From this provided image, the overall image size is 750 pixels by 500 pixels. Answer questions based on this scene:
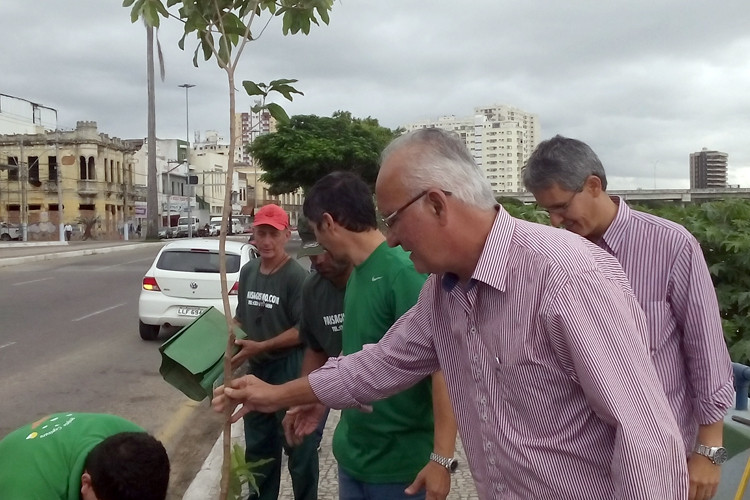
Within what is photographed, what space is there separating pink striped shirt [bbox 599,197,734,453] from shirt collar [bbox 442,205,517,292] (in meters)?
1.06

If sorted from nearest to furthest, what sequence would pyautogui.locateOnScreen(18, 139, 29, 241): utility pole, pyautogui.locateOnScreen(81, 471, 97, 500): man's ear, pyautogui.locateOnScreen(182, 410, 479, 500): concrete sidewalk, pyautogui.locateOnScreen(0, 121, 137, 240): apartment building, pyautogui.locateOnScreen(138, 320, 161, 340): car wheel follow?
pyautogui.locateOnScreen(81, 471, 97, 500): man's ear
pyautogui.locateOnScreen(182, 410, 479, 500): concrete sidewalk
pyautogui.locateOnScreen(138, 320, 161, 340): car wheel
pyautogui.locateOnScreen(18, 139, 29, 241): utility pole
pyautogui.locateOnScreen(0, 121, 137, 240): apartment building

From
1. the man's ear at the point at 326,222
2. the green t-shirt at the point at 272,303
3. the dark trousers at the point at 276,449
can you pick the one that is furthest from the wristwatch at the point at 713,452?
the green t-shirt at the point at 272,303

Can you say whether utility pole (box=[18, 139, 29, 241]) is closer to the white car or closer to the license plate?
the white car

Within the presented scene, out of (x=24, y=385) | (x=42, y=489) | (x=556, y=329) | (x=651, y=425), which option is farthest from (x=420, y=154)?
(x=24, y=385)

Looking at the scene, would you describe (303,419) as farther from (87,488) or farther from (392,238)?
(392,238)

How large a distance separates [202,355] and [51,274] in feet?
Answer: 74.9

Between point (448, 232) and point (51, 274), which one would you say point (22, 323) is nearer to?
point (51, 274)

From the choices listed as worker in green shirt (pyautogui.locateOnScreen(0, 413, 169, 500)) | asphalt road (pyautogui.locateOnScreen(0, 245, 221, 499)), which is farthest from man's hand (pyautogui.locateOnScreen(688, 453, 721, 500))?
asphalt road (pyautogui.locateOnScreen(0, 245, 221, 499))

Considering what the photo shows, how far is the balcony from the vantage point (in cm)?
6203

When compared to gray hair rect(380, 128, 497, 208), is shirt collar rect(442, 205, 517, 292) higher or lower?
lower

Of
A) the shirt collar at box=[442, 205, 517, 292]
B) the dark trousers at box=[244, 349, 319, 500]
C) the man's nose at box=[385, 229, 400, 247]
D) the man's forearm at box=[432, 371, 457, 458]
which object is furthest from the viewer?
the dark trousers at box=[244, 349, 319, 500]

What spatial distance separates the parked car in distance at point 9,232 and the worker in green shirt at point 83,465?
59917mm

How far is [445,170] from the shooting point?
1705mm

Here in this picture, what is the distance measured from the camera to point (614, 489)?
1.57 metres
